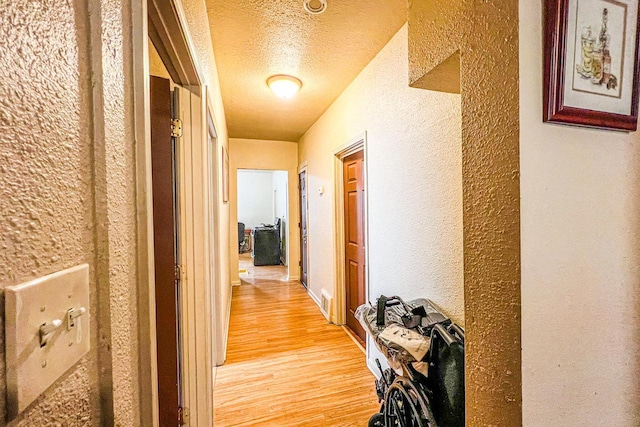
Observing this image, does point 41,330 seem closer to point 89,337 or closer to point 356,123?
point 89,337

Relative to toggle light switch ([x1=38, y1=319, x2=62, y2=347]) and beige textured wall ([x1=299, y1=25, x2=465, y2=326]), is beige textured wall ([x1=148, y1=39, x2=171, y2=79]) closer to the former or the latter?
beige textured wall ([x1=299, y1=25, x2=465, y2=326])

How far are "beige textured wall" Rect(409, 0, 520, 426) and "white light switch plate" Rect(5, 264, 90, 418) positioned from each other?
812 millimetres

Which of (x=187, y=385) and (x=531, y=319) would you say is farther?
(x=187, y=385)

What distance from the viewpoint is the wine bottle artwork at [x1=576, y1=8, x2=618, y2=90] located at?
0.68 meters

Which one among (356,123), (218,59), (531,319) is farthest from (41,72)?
(356,123)

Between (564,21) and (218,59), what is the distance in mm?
2169

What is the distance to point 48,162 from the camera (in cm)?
35

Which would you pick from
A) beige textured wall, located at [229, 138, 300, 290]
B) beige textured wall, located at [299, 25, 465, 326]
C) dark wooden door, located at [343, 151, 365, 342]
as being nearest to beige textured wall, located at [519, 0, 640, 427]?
beige textured wall, located at [299, 25, 465, 326]

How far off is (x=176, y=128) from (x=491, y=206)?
136 cm

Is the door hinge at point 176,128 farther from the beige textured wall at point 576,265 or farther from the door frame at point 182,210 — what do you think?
the beige textured wall at point 576,265

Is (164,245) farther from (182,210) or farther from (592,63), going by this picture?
(592,63)

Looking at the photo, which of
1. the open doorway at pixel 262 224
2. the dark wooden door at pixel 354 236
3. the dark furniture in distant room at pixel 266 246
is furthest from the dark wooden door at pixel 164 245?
the dark furniture in distant room at pixel 266 246

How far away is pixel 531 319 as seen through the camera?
67 cm

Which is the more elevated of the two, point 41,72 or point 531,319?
point 41,72
